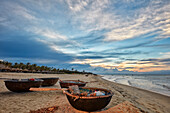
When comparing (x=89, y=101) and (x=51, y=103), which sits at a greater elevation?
(x=89, y=101)

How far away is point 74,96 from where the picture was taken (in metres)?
4.22

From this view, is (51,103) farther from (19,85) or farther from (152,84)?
(152,84)

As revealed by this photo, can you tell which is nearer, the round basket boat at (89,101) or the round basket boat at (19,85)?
the round basket boat at (89,101)

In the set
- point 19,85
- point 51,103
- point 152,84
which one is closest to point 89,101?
point 51,103

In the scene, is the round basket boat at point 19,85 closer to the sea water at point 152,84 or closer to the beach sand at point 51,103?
the beach sand at point 51,103

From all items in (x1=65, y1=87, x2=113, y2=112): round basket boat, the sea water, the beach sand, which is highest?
(x1=65, y1=87, x2=113, y2=112): round basket boat

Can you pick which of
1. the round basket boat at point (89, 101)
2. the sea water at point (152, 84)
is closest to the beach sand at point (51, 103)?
the round basket boat at point (89, 101)

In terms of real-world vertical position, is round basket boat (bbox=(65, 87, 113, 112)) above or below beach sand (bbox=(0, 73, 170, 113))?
above

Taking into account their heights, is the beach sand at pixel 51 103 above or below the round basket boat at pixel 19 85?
below

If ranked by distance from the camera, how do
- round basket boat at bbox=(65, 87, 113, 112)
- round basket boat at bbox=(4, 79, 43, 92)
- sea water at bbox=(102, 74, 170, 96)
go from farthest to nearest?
A: 1. sea water at bbox=(102, 74, 170, 96)
2. round basket boat at bbox=(4, 79, 43, 92)
3. round basket boat at bbox=(65, 87, 113, 112)

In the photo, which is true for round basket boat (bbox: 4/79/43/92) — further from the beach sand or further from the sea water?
the sea water

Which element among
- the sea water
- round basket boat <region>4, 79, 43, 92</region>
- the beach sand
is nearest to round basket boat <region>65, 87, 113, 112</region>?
the beach sand

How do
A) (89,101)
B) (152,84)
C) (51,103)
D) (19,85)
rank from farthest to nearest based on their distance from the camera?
(152,84), (19,85), (51,103), (89,101)

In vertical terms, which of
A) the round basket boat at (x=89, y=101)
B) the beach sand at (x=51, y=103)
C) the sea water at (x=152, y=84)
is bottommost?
the sea water at (x=152, y=84)
